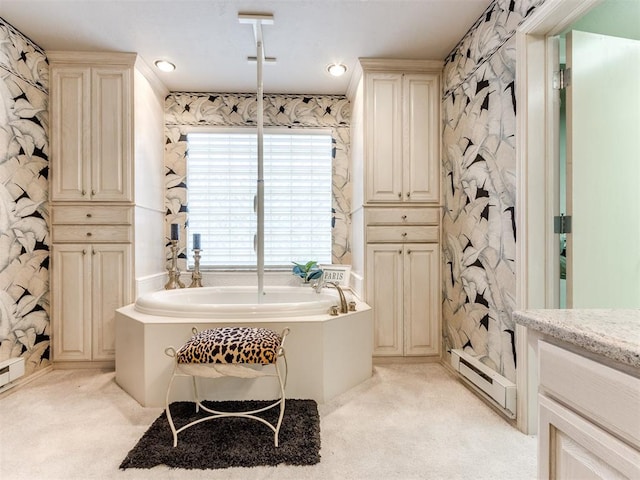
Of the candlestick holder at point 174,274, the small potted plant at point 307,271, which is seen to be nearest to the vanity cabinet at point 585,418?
the small potted plant at point 307,271

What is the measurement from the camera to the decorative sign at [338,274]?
307 cm

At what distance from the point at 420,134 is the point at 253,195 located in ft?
5.18

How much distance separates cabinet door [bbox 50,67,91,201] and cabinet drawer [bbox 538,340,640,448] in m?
2.95

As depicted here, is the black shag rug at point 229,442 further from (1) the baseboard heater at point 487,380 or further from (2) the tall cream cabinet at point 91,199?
(2) the tall cream cabinet at point 91,199

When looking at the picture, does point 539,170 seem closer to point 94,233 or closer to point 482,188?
point 482,188

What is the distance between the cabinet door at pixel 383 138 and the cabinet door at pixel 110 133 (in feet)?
5.99

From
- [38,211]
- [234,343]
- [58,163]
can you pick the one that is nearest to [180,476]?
[234,343]

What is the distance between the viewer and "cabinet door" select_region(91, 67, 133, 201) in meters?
2.55

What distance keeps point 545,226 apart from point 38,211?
3.22 meters

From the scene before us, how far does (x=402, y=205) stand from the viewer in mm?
2680

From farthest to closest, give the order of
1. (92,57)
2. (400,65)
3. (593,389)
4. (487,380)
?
(400,65) → (92,57) → (487,380) → (593,389)

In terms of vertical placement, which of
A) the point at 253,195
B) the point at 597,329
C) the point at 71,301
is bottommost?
the point at 71,301

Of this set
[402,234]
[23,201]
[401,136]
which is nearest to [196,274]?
[23,201]

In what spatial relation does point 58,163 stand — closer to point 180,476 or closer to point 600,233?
point 180,476
